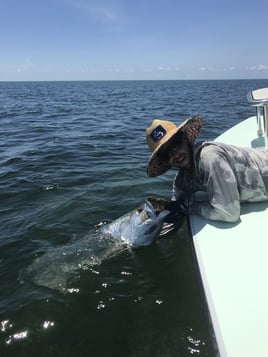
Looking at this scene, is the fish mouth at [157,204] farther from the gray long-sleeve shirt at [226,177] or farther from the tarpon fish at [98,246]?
the gray long-sleeve shirt at [226,177]

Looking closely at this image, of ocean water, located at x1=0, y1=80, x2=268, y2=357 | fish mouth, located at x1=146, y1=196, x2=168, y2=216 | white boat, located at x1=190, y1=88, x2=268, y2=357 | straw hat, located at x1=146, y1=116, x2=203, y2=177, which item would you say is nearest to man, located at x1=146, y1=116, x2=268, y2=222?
straw hat, located at x1=146, y1=116, x2=203, y2=177

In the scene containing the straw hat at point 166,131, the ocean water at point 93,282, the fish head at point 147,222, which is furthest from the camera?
the fish head at point 147,222

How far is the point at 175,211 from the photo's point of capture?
10.4 feet

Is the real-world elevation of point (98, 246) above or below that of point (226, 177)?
below

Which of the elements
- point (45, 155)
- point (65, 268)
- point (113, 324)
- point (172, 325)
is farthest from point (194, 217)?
point (45, 155)

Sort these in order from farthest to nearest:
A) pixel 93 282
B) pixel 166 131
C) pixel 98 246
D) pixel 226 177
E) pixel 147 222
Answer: pixel 98 246
pixel 93 282
pixel 147 222
pixel 166 131
pixel 226 177

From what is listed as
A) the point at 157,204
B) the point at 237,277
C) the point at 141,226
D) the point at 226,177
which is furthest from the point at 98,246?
the point at 237,277

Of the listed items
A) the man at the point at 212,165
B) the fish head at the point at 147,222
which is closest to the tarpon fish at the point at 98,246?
the fish head at the point at 147,222

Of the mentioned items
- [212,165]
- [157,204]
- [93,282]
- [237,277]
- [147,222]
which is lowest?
[93,282]

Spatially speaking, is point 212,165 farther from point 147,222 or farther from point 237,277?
point 237,277

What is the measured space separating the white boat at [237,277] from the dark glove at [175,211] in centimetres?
11

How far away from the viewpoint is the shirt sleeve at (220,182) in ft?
9.09

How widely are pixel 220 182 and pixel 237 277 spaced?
0.81m

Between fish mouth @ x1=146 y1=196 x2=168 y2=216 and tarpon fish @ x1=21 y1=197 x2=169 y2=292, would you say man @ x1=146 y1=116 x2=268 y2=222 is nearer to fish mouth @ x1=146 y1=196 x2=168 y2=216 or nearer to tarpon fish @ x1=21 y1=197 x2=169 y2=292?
fish mouth @ x1=146 y1=196 x2=168 y2=216
